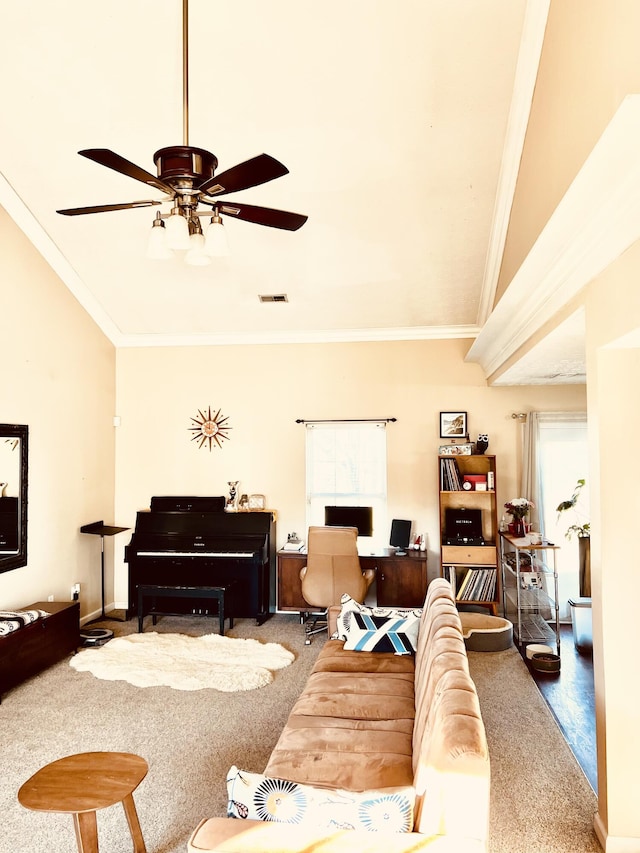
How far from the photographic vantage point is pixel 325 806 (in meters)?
1.64

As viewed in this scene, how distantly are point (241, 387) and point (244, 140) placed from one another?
281cm

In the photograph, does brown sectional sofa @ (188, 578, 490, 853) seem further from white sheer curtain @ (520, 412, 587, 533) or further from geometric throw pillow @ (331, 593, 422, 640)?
white sheer curtain @ (520, 412, 587, 533)

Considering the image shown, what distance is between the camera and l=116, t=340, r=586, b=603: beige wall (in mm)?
5910

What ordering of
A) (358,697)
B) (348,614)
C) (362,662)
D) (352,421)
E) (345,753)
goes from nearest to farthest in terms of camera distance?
(345,753) → (358,697) → (362,662) → (348,614) → (352,421)

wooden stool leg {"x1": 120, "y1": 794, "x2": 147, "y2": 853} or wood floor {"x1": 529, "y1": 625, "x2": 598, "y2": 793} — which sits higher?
wooden stool leg {"x1": 120, "y1": 794, "x2": 147, "y2": 853}

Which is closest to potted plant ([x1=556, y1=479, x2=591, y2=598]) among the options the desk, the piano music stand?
the desk

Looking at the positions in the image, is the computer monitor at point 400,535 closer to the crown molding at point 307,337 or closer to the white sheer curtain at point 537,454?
the white sheer curtain at point 537,454

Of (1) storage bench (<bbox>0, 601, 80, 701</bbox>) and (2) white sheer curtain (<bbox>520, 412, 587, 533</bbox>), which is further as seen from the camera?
(2) white sheer curtain (<bbox>520, 412, 587, 533</bbox>)

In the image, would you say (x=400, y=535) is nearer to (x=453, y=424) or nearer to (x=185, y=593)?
(x=453, y=424)

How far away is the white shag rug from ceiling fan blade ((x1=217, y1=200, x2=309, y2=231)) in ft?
10.1

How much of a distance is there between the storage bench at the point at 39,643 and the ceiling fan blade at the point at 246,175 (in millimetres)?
3339

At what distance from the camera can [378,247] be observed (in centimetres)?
479

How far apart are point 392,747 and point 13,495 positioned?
3.58 meters

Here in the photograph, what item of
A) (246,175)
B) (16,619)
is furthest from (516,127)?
(16,619)
